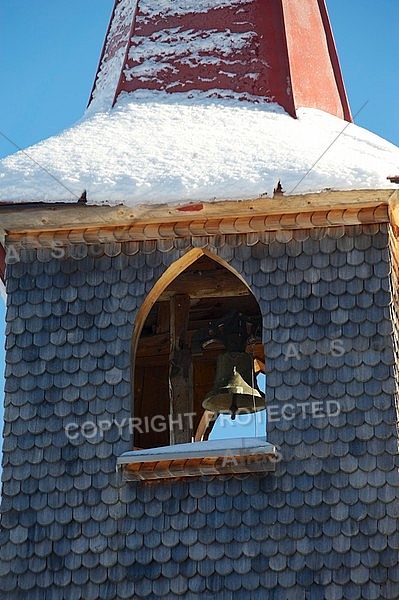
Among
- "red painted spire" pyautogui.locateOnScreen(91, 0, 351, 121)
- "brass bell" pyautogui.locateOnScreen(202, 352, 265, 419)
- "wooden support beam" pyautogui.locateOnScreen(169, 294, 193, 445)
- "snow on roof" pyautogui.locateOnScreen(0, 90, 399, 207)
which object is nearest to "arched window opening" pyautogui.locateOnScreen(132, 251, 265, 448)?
"wooden support beam" pyautogui.locateOnScreen(169, 294, 193, 445)

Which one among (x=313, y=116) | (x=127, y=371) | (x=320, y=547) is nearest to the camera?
(x=320, y=547)

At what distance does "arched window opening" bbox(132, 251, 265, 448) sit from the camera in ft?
45.3

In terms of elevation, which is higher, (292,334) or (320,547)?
(292,334)

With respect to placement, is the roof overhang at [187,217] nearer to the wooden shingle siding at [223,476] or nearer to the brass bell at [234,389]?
the wooden shingle siding at [223,476]

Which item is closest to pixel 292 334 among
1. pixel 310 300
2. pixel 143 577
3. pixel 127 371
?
pixel 310 300

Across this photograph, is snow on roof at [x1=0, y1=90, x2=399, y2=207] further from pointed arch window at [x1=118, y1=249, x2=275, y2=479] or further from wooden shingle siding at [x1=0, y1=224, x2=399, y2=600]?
pointed arch window at [x1=118, y1=249, x2=275, y2=479]

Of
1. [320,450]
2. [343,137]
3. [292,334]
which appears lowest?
[320,450]

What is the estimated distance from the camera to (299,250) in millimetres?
12875

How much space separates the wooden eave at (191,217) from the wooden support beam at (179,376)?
118cm

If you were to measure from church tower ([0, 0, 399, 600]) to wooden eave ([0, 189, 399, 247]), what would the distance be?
16 mm

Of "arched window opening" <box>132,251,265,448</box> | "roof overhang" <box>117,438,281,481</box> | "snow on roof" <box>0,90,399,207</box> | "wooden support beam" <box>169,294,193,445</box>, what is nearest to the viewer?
"roof overhang" <box>117,438,281,481</box>

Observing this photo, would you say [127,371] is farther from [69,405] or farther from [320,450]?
[320,450]

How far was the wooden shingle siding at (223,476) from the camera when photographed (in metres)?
12.0

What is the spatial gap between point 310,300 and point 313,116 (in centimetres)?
176
